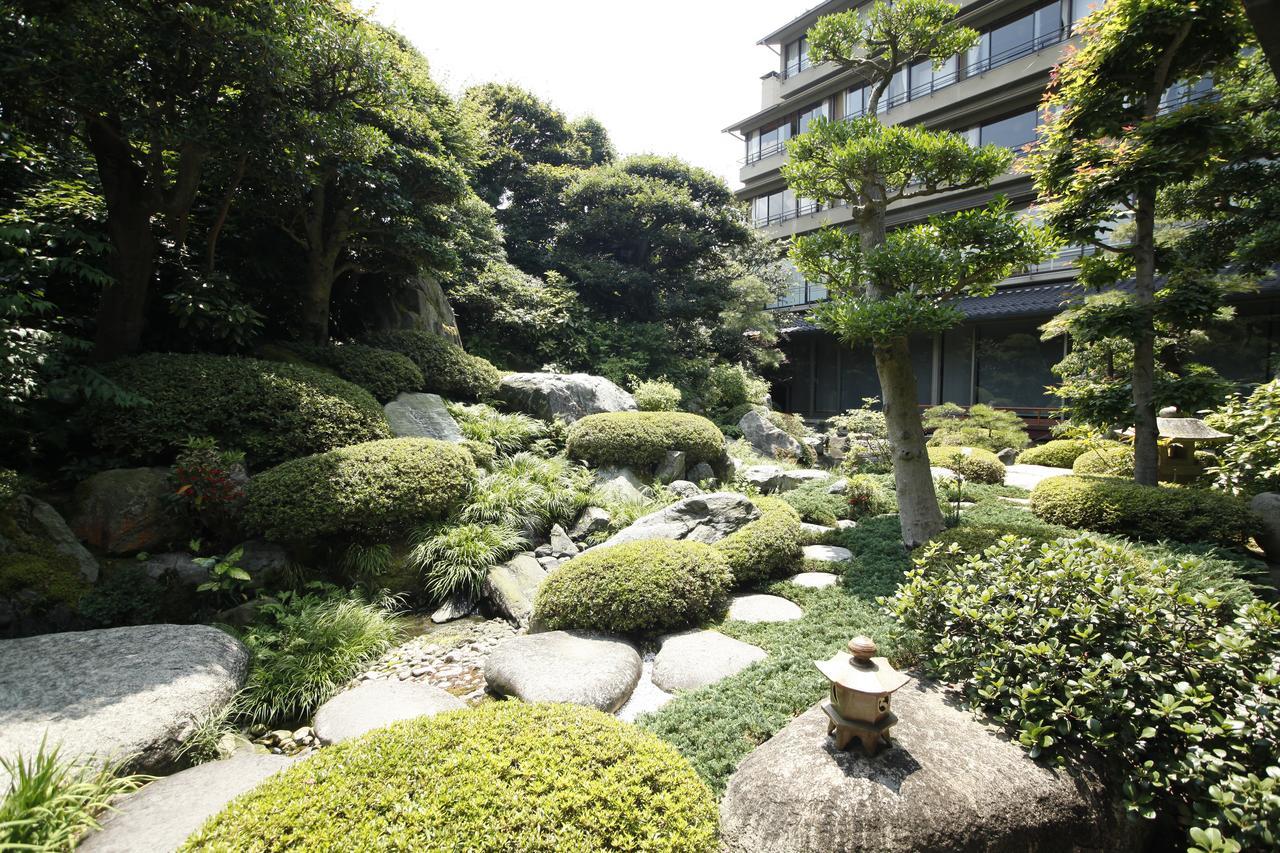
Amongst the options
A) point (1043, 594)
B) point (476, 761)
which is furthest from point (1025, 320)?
point (476, 761)

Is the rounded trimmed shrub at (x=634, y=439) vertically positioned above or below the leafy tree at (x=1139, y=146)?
below

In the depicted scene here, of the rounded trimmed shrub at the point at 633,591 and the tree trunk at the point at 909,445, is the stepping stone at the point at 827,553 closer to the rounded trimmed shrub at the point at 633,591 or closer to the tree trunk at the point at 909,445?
the tree trunk at the point at 909,445

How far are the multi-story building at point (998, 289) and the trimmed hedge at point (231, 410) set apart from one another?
9.52 metres

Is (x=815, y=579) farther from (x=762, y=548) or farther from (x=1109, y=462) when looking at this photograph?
(x=1109, y=462)

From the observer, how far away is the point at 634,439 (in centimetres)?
819

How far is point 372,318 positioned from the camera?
31.0 feet

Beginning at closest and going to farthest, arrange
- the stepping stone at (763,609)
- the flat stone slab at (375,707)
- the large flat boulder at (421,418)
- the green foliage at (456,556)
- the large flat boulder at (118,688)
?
the large flat boulder at (118,688), the flat stone slab at (375,707), the stepping stone at (763,609), the green foliage at (456,556), the large flat boulder at (421,418)

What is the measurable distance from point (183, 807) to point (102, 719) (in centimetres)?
85

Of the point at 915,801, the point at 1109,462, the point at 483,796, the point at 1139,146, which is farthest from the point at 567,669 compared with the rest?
the point at 1109,462

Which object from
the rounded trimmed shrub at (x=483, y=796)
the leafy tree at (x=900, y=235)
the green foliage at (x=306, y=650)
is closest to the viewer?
the rounded trimmed shrub at (x=483, y=796)

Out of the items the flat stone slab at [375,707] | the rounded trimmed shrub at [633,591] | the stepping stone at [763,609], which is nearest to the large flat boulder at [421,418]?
the rounded trimmed shrub at [633,591]

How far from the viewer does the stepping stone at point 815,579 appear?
516 cm

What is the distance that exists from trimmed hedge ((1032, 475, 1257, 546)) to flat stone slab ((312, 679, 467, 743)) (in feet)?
21.0

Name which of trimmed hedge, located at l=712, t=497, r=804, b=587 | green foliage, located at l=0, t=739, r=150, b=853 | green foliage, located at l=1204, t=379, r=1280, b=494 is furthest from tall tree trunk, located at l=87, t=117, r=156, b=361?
green foliage, located at l=1204, t=379, r=1280, b=494
